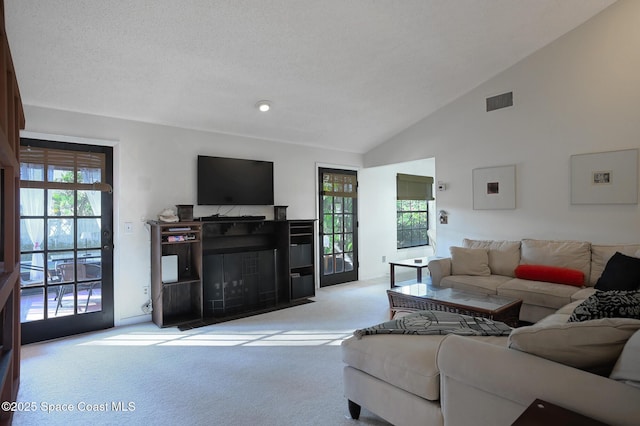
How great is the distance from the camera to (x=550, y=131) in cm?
418

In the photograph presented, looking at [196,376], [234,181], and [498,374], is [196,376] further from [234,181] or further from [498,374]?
[234,181]

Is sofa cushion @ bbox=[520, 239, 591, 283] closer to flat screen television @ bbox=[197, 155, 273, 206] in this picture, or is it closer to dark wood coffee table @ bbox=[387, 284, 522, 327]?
dark wood coffee table @ bbox=[387, 284, 522, 327]

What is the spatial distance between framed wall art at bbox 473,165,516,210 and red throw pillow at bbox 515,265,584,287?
0.97 metres

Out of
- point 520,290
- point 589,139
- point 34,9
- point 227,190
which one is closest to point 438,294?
point 520,290

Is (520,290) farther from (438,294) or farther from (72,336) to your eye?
(72,336)

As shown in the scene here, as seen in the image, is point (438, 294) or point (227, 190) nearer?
point (438, 294)

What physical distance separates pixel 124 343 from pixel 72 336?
0.70m

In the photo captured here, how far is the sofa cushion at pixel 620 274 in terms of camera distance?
298 centimetres

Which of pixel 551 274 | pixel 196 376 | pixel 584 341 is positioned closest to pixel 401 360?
pixel 584 341

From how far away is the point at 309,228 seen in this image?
5.25 m

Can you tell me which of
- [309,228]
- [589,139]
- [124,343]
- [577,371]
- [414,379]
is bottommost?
[124,343]

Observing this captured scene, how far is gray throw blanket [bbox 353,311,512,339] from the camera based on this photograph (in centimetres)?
196

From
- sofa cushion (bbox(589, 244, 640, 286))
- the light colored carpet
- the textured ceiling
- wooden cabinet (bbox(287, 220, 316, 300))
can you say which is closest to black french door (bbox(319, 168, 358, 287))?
wooden cabinet (bbox(287, 220, 316, 300))

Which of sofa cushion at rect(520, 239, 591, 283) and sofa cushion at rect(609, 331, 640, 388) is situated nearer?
sofa cushion at rect(609, 331, 640, 388)
